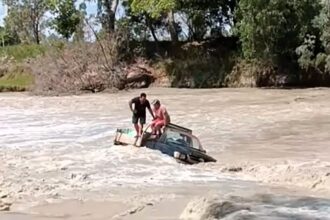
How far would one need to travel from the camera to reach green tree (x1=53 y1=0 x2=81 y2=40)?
5373 cm

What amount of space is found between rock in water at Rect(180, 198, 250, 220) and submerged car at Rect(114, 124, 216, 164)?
24.4 ft

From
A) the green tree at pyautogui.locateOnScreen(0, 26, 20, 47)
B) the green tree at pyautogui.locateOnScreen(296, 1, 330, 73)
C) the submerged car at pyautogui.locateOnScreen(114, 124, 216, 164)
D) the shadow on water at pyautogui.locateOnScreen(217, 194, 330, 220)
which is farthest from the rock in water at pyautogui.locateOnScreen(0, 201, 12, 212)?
the green tree at pyautogui.locateOnScreen(0, 26, 20, 47)

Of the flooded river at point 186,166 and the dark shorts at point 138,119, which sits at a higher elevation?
the dark shorts at point 138,119

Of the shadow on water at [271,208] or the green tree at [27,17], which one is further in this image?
the green tree at [27,17]

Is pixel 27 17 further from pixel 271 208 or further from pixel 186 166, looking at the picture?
pixel 271 208

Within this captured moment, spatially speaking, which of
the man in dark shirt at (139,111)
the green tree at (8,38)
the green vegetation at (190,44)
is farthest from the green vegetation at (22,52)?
the man in dark shirt at (139,111)

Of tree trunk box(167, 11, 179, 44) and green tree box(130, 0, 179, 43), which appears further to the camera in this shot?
tree trunk box(167, 11, 179, 44)

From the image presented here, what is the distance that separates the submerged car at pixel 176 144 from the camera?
1848 centimetres

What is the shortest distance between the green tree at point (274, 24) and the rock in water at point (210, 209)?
34.9 metres

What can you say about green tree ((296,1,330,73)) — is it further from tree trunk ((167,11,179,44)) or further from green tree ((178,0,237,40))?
tree trunk ((167,11,179,44))

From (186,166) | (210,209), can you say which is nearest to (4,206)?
(210,209)

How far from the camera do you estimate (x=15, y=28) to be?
7850 centimetres

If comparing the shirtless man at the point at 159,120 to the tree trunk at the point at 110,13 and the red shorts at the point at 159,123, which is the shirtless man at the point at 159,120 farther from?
the tree trunk at the point at 110,13

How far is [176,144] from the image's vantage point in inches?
747
